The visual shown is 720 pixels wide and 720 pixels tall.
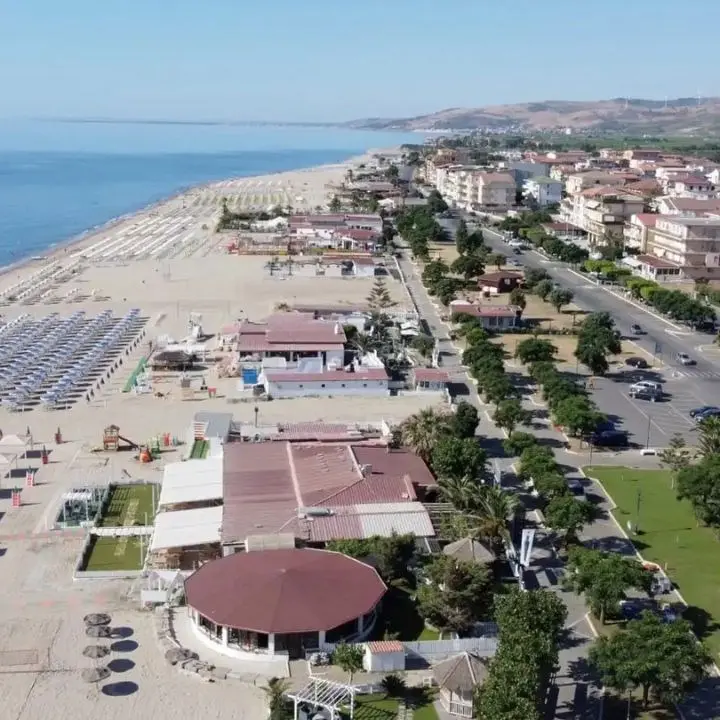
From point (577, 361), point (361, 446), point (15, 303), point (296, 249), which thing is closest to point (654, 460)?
point (361, 446)

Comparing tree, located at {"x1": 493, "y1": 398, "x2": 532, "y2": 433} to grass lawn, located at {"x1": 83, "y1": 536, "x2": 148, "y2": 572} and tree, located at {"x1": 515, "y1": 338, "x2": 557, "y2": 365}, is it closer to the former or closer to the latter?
tree, located at {"x1": 515, "y1": 338, "x2": 557, "y2": 365}

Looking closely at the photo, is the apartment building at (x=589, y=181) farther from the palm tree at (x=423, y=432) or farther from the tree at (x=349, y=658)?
the tree at (x=349, y=658)

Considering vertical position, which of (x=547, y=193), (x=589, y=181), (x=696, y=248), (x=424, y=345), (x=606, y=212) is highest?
(x=589, y=181)

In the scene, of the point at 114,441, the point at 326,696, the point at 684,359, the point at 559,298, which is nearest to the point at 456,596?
the point at 326,696

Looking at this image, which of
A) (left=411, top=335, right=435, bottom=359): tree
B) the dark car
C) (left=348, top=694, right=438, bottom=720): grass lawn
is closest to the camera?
(left=348, top=694, right=438, bottom=720): grass lawn

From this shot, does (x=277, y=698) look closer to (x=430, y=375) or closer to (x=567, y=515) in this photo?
(x=567, y=515)

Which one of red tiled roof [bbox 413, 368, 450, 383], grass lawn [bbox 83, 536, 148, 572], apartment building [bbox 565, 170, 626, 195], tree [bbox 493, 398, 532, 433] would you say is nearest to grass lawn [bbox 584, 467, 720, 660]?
tree [bbox 493, 398, 532, 433]

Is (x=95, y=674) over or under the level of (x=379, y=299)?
under
